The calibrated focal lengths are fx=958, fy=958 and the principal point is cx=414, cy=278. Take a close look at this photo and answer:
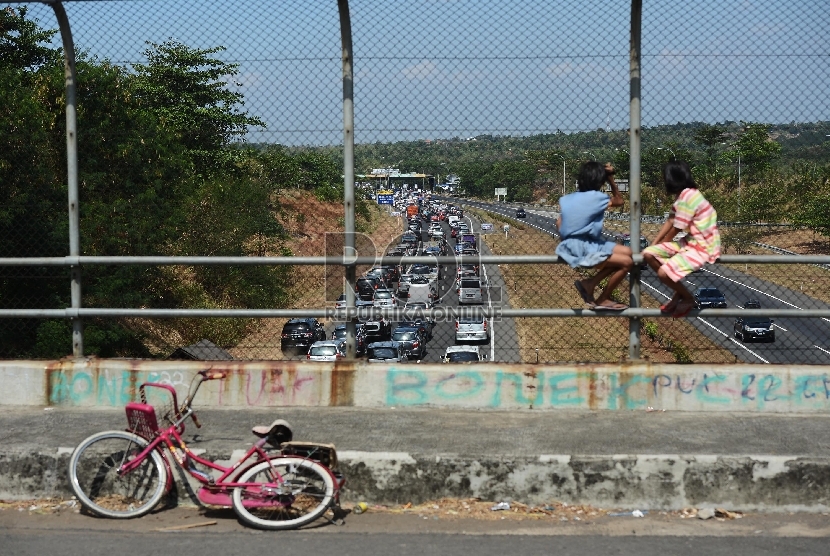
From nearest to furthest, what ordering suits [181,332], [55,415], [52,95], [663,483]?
[663,483] → [55,415] → [181,332] → [52,95]

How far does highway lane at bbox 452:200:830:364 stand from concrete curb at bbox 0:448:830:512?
1705 mm

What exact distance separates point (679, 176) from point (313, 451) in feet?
11.2

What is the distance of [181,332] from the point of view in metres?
10.3

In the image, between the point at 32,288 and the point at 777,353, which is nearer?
the point at 777,353

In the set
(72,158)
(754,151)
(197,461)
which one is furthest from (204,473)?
(754,151)

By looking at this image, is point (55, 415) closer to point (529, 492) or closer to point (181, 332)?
point (181, 332)

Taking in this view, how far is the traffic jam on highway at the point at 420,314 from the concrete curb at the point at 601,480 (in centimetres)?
154

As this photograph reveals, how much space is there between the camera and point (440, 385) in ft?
25.1

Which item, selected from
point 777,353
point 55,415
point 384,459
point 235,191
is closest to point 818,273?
point 777,353

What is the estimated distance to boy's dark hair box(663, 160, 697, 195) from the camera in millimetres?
7184

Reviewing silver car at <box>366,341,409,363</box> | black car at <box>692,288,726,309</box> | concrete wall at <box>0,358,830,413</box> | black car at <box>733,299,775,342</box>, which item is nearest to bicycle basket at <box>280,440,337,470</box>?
concrete wall at <box>0,358,830,413</box>

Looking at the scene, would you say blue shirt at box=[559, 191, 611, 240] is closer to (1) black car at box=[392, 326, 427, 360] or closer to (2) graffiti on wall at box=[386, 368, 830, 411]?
(2) graffiti on wall at box=[386, 368, 830, 411]

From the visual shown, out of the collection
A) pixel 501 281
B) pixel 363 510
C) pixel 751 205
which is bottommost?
pixel 363 510

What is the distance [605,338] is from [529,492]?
6.89 ft
